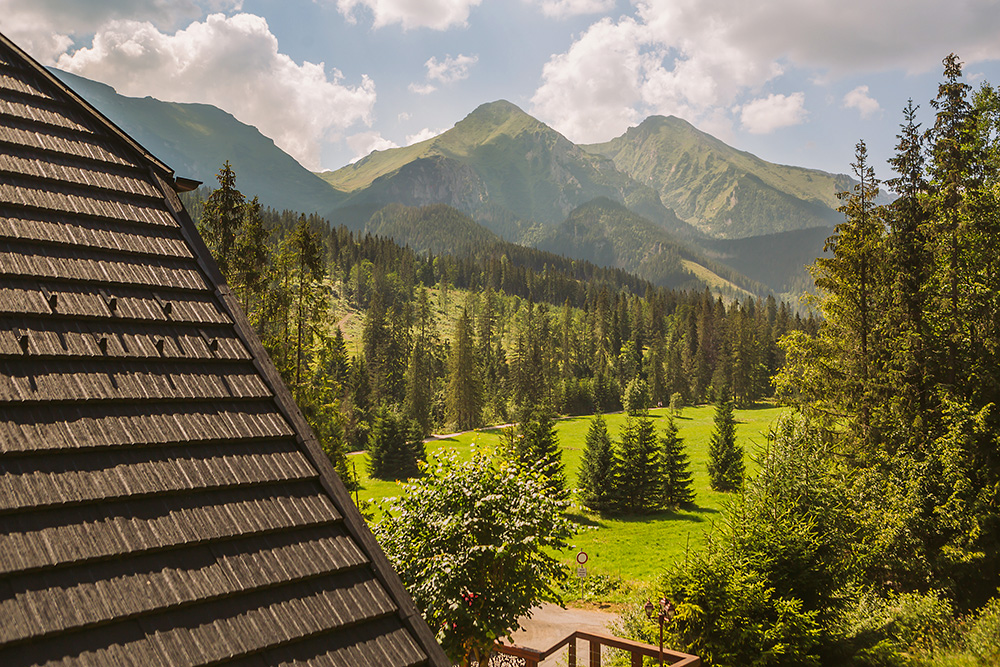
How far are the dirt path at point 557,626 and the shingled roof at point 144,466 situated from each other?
15.5m

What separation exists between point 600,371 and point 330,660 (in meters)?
114

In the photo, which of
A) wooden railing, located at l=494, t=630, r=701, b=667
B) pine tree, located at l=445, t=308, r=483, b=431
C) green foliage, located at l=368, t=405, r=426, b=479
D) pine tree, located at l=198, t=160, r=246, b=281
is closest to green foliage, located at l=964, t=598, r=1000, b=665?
wooden railing, located at l=494, t=630, r=701, b=667

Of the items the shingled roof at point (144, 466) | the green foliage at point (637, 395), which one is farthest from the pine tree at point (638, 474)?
the shingled roof at point (144, 466)

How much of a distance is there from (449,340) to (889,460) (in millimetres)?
118372

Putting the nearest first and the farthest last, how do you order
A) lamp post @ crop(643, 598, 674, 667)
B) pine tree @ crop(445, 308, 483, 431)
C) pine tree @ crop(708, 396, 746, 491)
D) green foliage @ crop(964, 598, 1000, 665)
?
1. lamp post @ crop(643, 598, 674, 667)
2. green foliage @ crop(964, 598, 1000, 665)
3. pine tree @ crop(708, 396, 746, 491)
4. pine tree @ crop(445, 308, 483, 431)

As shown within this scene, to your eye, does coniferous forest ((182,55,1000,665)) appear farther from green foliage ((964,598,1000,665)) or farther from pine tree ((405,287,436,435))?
pine tree ((405,287,436,435))

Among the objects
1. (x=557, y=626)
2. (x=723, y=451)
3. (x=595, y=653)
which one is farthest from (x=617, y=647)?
(x=723, y=451)

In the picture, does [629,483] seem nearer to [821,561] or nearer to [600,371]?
[821,561]

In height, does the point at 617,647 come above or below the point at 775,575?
below

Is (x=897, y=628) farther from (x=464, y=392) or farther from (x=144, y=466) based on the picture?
(x=464, y=392)

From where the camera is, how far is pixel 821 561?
13.1 metres

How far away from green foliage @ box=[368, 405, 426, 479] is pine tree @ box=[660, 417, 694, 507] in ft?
84.0

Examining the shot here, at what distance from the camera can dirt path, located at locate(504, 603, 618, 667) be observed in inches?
726

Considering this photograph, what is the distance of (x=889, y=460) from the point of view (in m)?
17.9
